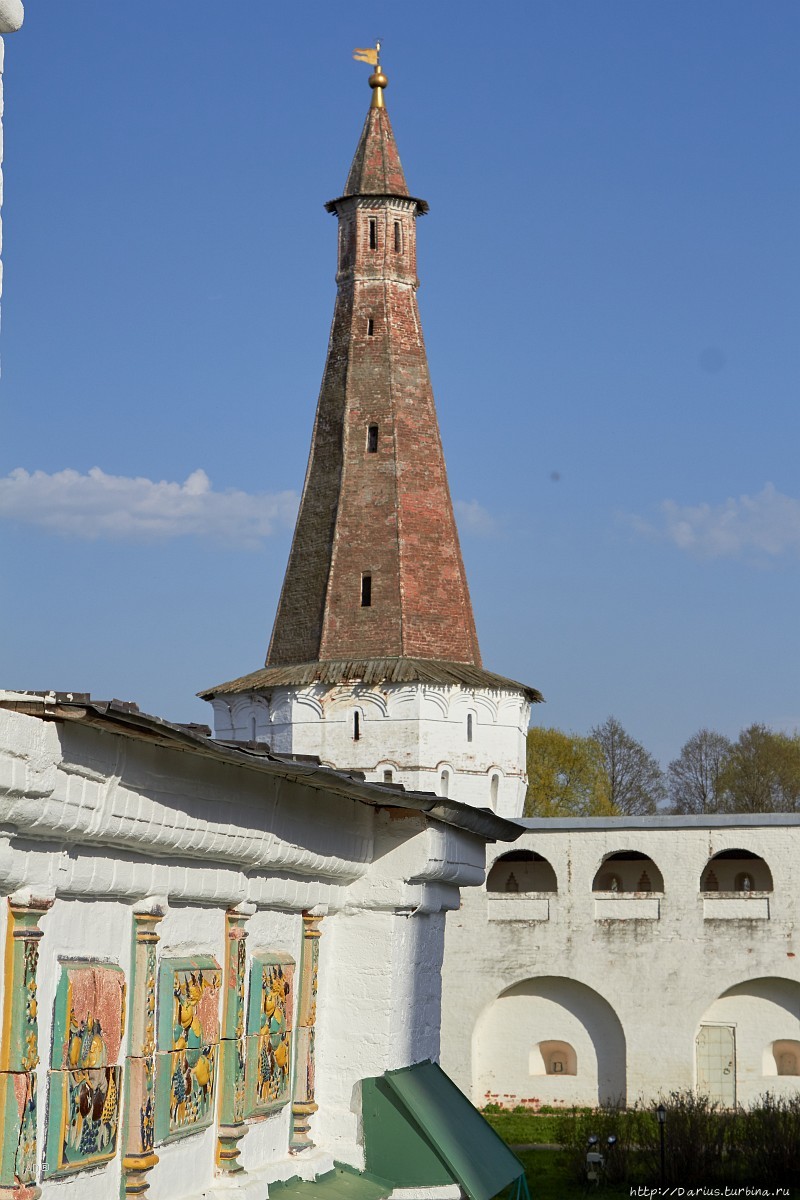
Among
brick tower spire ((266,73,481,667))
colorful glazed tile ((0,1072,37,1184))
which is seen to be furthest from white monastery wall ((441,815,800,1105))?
colorful glazed tile ((0,1072,37,1184))

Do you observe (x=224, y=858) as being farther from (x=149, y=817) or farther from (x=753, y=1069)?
(x=753, y=1069)

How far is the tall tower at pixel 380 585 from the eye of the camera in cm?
3077

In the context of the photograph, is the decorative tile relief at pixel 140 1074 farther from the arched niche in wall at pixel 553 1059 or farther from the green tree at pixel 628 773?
the green tree at pixel 628 773

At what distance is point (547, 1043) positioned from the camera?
29.7 meters

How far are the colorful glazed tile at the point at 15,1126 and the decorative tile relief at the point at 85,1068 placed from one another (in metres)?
0.22

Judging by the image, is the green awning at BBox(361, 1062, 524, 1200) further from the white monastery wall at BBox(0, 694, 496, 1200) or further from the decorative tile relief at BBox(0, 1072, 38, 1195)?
the decorative tile relief at BBox(0, 1072, 38, 1195)

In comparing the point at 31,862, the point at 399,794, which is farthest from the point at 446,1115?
the point at 31,862

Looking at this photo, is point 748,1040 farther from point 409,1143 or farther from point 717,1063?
point 409,1143

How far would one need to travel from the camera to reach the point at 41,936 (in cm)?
418

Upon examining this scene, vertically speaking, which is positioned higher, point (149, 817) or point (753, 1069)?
point (149, 817)

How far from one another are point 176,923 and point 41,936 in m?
1.10

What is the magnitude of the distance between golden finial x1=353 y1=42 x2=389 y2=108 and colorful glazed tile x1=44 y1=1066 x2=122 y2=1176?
32.5m

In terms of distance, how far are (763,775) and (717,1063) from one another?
28769 millimetres

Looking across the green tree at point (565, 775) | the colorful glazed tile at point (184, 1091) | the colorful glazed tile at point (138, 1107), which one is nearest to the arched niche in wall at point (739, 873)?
the green tree at point (565, 775)
